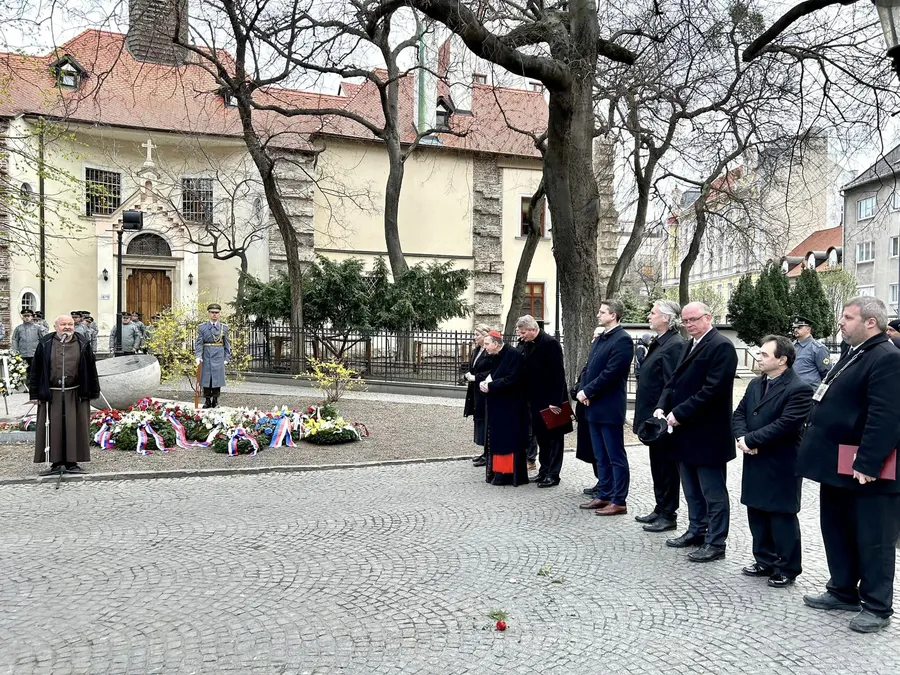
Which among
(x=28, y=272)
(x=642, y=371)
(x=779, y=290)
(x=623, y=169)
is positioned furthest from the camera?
(x=779, y=290)

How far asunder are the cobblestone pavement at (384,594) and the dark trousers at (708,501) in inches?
9.9

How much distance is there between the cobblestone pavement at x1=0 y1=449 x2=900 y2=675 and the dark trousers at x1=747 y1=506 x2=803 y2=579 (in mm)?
197

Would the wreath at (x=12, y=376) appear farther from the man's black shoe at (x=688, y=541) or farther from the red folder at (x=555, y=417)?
the man's black shoe at (x=688, y=541)

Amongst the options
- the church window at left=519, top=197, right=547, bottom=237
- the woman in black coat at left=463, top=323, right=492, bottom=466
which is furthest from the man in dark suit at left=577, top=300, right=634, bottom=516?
the church window at left=519, top=197, right=547, bottom=237

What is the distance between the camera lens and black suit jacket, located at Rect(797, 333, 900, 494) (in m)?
4.23

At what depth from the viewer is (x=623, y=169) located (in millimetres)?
21109

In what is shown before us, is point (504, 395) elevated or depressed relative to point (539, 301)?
depressed

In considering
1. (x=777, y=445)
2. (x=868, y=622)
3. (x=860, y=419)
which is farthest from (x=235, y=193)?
(x=868, y=622)

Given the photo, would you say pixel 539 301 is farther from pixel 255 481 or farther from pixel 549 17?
pixel 255 481

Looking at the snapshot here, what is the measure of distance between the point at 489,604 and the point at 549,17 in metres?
9.41

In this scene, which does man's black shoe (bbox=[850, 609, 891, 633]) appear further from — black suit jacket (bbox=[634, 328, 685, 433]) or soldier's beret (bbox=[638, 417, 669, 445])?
black suit jacket (bbox=[634, 328, 685, 433])

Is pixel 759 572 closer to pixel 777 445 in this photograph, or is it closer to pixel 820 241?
pixel 777 445

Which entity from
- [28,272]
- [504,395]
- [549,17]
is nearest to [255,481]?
[504,395]

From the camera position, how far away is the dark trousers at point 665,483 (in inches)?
260
